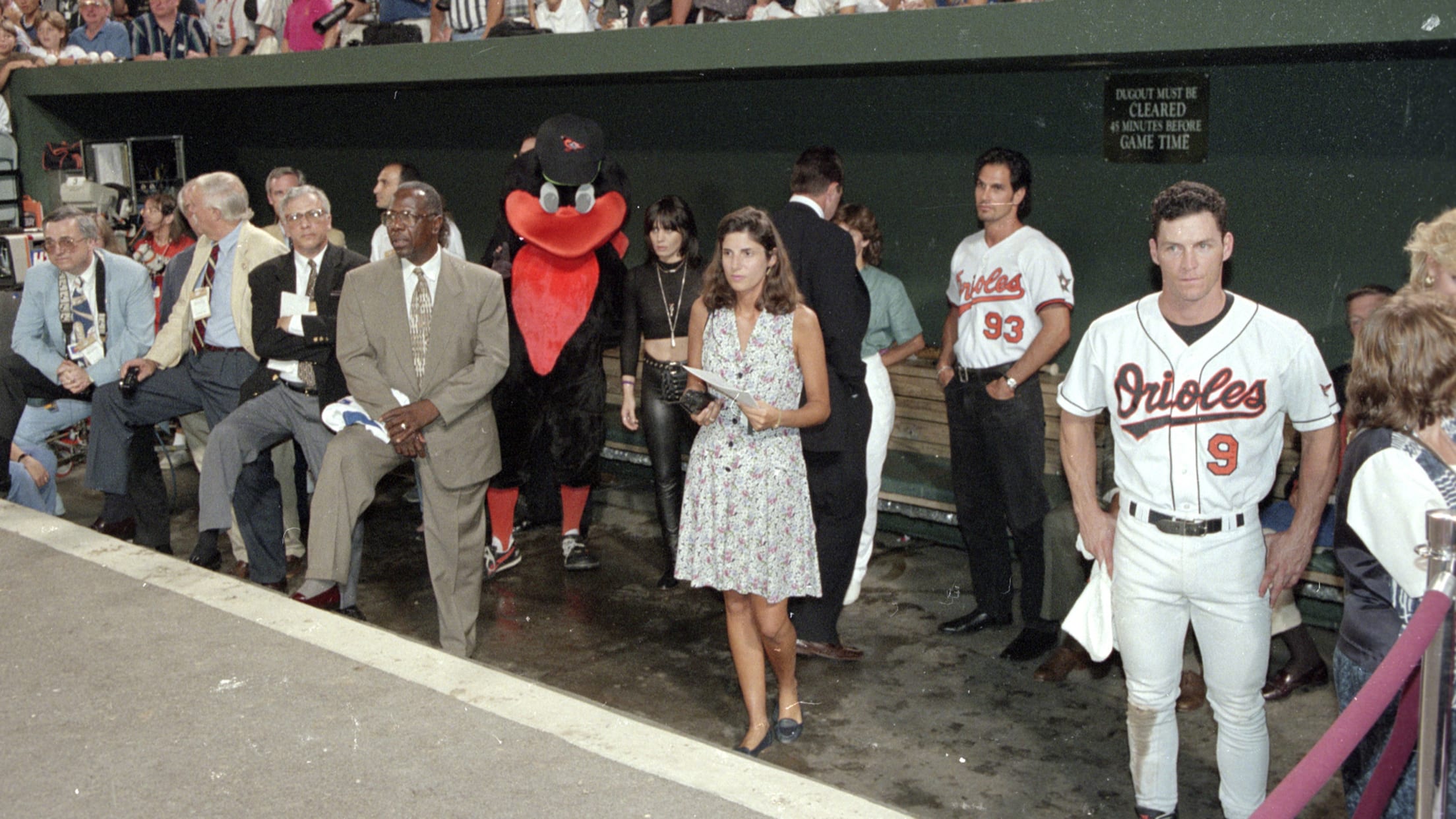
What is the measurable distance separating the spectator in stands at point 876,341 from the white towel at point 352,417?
6.66 feet

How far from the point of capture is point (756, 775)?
137 inches

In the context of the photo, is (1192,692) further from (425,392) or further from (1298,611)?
(425,392)

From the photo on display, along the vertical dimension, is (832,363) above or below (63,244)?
below

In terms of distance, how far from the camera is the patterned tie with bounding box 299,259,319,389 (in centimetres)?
596

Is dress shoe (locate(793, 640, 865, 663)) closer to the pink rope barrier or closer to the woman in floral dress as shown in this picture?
the woman in floral dress

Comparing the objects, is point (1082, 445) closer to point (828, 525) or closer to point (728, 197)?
point (828, 525)

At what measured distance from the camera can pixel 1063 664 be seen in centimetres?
548

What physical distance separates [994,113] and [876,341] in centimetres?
175

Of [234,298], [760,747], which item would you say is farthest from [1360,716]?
[234,298]

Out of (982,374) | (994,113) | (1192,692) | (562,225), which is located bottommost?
(1192,692)

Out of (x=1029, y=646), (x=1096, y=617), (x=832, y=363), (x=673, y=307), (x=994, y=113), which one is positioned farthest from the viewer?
(x=994, y=113)

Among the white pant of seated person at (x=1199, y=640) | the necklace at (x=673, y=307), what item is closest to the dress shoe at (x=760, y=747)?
the white pant of seated person at (x=1199, y=640)

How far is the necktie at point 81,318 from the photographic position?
7.02 meters

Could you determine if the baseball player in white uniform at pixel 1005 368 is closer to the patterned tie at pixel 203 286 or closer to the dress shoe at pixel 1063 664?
the dress shoe at pixel 1063 664
